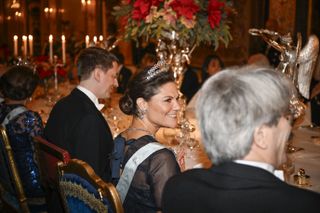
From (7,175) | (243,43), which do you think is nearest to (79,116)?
(7,175)

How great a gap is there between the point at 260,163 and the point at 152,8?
86.7 inches

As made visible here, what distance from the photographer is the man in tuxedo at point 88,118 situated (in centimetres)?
246

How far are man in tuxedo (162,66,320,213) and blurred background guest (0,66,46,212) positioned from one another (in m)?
1.96

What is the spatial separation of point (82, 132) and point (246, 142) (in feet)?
4.32

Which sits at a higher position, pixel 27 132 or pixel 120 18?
pixel 120 18

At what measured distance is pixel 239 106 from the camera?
1.26 metres

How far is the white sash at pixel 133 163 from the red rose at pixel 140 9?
1.54m

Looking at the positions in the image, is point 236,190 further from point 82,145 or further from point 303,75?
point 303,75

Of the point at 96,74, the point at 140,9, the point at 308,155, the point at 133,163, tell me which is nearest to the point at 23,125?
the point at 96,74

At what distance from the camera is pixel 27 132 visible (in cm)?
311

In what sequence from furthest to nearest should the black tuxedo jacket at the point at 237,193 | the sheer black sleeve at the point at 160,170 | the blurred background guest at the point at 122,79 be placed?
the blurred background guest at the point at 122,79
the sheer black sleeve at the point at 160,170
the black tuxedo jacket at the point at 237,193

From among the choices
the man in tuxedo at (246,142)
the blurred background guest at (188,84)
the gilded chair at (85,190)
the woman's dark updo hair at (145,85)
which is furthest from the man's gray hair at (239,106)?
the blurred background guest at (188,84)

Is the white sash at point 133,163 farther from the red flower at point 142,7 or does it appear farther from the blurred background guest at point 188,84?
the blurred background guest at point 188,84

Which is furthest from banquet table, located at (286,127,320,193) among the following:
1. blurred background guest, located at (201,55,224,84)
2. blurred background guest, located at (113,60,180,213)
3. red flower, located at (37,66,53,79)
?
red flower, located at (37,66,53,79)
